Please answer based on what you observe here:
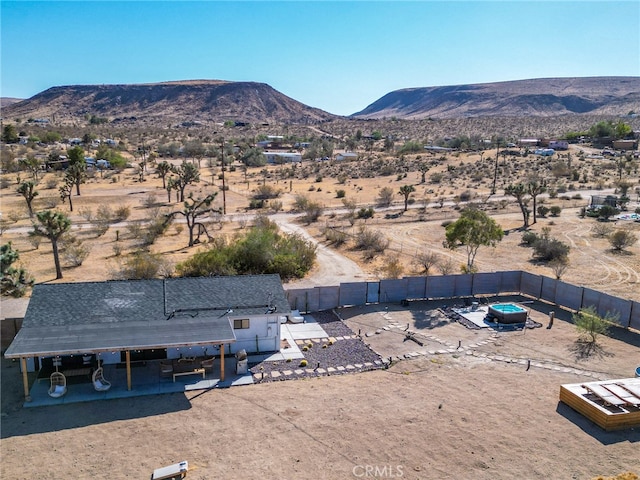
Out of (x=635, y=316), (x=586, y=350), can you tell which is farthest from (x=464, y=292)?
(x=635, y=316)

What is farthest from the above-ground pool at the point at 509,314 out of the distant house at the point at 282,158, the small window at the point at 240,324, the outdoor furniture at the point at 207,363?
the distant house at the point at 282,158

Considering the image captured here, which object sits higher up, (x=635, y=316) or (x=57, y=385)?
(x=635, y=316)

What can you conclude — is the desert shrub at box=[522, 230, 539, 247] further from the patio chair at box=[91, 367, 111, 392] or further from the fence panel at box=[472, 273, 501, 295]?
the patio chair at box=[91, 367, 111, 392]

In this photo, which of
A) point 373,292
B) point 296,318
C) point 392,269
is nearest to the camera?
point 296,318

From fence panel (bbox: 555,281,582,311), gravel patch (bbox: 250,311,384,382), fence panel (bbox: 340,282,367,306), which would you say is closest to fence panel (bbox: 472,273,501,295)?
fence panel (bbox: 555,281,582,311)

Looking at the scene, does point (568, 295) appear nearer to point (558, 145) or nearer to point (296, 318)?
point (296, 318)

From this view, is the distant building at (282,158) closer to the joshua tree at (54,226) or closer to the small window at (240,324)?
the joshua tree at (54,226)
